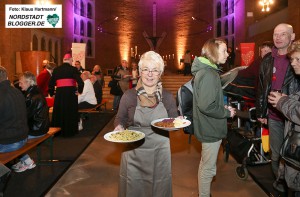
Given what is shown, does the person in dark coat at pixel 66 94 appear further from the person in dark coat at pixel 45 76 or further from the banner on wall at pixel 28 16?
the banner on wall at pixel 28 16

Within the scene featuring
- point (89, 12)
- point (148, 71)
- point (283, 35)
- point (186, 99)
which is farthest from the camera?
point (89, 12)

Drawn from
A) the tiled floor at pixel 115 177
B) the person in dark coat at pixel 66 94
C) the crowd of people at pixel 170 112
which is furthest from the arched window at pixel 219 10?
the crowd of people at pixel 170 112

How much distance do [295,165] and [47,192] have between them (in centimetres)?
268

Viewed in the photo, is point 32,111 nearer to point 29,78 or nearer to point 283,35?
point 29,78

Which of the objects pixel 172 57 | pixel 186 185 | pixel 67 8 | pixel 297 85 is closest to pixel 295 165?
pixel 297 85

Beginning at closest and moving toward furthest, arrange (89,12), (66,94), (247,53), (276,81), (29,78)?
(276,81), (29,78), (66,94), (247,53), (89,12)

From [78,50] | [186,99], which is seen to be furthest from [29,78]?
[78,50]

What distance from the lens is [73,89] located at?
646 centimetres

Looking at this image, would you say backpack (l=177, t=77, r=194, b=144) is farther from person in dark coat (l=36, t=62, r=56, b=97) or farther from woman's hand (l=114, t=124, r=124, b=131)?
person in dark coat (l=36, t=62, r=56, b=97)

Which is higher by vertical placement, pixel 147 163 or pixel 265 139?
pixel 147 163

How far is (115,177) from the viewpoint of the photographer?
427 centimetres

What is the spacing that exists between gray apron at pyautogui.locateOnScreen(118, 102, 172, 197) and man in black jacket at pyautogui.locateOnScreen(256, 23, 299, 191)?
5.01 ft

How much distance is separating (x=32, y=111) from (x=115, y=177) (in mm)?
1451

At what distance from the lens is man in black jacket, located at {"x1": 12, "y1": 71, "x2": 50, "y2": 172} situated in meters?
4.41
